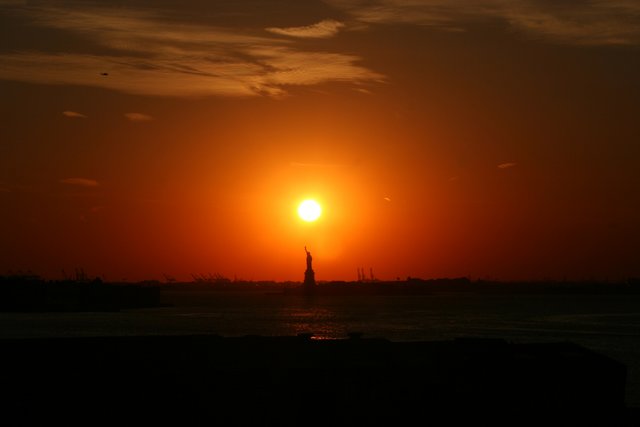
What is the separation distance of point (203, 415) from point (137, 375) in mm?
2809

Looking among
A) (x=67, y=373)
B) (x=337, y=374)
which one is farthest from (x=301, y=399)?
(x=67, y=373)

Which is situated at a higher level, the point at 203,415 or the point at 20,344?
the point at 20,344

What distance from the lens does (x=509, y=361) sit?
36250mm

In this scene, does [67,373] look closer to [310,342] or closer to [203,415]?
[203,415]

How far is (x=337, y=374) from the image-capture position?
3350cm

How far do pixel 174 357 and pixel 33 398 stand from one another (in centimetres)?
657

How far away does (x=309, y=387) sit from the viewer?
33438 millimetres

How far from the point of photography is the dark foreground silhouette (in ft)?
105

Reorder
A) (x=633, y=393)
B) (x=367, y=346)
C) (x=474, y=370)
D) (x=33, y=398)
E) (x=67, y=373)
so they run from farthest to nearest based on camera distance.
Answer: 1. (x=633, y=393)
2. (x=367, y=346)
3. (x=474, y=370)
4. (x=67, y=373)
5. (x=33, y=398)

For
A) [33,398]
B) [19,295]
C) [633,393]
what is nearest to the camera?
[33,398]

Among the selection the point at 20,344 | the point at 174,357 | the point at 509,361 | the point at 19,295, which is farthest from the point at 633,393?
the point at 19,295

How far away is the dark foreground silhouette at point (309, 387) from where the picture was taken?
105 feet

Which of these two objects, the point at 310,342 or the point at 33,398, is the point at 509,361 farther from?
the point at 33,398

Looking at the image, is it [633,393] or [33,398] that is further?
[633,393]
